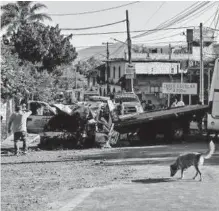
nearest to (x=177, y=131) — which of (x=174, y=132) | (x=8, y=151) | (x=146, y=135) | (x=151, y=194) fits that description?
(x=174, y=132)

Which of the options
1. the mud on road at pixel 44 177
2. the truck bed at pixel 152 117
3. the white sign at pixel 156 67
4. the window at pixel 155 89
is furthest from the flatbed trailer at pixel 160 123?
the white sign at pixel 156 67

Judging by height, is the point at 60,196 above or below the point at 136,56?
below

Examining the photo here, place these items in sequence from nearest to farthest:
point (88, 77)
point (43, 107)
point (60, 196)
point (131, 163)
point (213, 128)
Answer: point (60, 196) < point (131, 163) < point (213, 128) < point (43, 107) < point (88, 77)

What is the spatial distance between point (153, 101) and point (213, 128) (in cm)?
3434

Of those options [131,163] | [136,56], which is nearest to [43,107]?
[131,163]

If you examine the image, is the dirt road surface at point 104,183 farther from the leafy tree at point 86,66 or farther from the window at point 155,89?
the leafy tree at point 86,66

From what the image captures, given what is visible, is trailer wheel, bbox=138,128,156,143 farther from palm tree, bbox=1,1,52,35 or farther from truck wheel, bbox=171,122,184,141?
palm tree, bbox=1,1,52,35

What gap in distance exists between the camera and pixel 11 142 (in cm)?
2020

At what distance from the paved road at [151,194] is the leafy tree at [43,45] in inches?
1356

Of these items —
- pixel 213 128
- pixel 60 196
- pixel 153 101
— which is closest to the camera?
pixel 60 196

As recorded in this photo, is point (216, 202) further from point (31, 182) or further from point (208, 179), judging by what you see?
point (31, 182)

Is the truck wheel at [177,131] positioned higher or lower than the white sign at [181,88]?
lower

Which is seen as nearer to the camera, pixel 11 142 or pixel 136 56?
pixel 11 142

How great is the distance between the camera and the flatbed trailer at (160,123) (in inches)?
729
